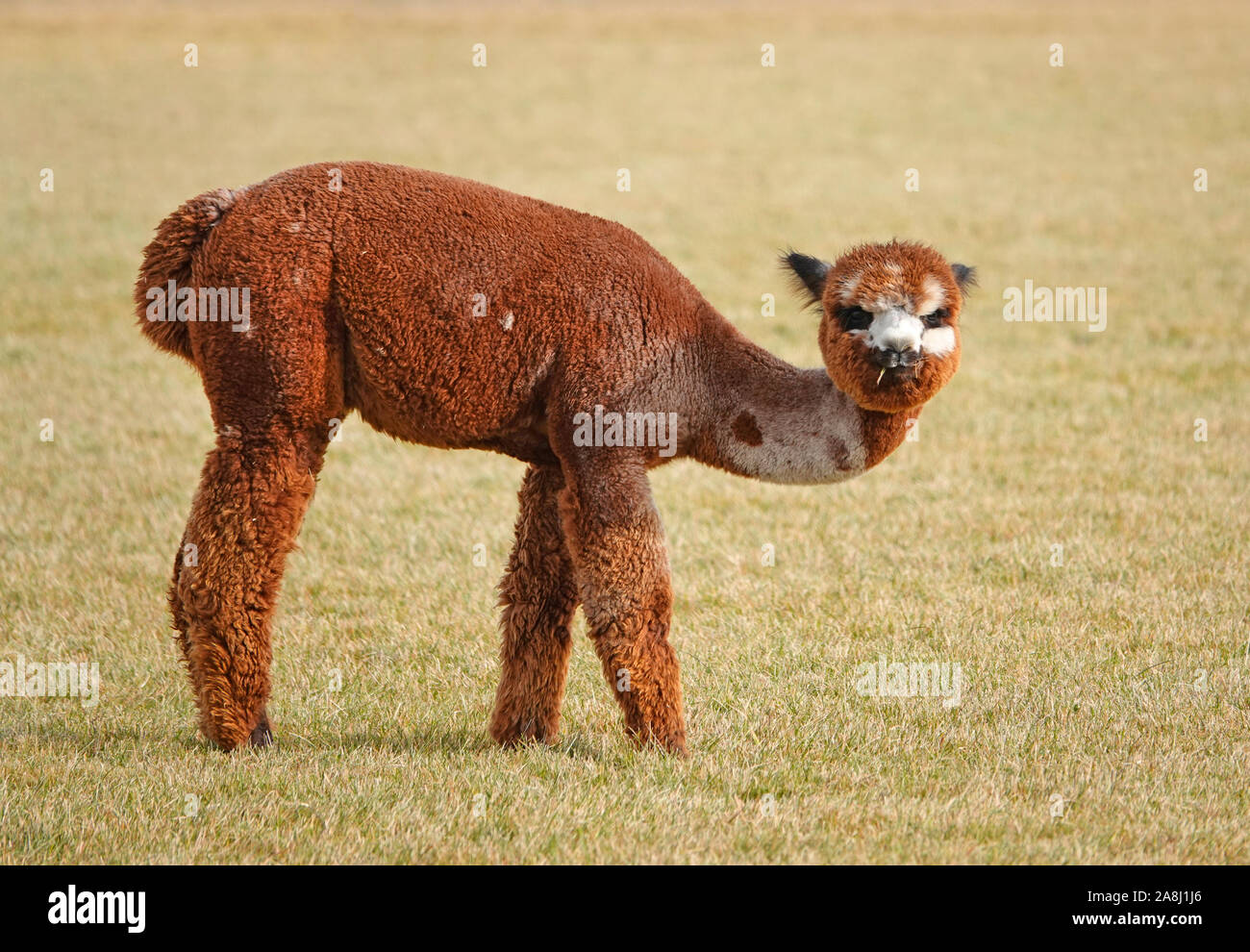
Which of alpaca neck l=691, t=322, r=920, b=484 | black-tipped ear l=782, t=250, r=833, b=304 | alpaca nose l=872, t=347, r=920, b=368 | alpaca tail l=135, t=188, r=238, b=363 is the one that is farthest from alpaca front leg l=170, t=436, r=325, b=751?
alpaca nose l=872, t=347, r=920, b=368

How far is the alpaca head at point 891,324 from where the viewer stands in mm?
5984

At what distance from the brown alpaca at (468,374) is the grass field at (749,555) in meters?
0.75

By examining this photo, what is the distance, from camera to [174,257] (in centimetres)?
662

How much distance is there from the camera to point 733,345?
6.72 metres

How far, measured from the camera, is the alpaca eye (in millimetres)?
6074

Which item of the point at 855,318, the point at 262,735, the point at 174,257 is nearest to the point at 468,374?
the point at 174,257

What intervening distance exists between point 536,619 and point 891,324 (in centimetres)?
227

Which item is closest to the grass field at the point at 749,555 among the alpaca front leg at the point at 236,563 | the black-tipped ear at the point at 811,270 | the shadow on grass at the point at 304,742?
the shadow on grass at the point at 304,742

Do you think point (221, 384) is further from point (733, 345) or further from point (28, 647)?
point (28, 647)

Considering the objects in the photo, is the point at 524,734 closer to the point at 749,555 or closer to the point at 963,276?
the point at 963,276

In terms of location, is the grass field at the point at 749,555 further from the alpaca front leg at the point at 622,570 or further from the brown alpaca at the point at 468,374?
the brown alpaca at the point at 468,374
